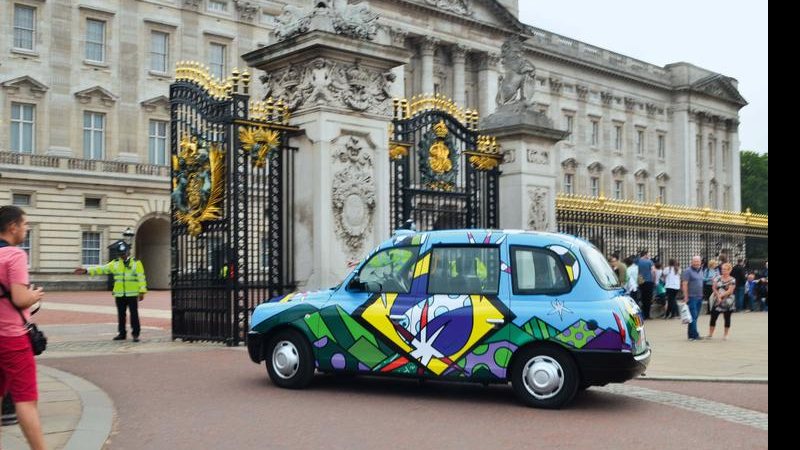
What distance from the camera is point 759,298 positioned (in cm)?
3008

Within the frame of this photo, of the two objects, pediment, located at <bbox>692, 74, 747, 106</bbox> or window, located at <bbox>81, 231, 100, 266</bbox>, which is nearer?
window, located at <bbox>81, 231, 100, 266</bbox>

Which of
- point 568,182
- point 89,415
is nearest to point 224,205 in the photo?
point 89,415

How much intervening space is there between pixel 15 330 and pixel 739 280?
2394 cm

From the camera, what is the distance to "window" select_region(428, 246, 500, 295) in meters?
8.69

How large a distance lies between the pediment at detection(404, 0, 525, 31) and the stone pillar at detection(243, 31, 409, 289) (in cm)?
4646

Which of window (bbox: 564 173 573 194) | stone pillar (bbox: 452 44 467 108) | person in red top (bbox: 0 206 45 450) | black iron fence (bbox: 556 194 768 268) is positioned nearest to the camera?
person in red top (bbox: 0 206 45 450)

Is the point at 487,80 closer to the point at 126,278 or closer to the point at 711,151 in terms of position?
the point at 711,151

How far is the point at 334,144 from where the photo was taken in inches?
507

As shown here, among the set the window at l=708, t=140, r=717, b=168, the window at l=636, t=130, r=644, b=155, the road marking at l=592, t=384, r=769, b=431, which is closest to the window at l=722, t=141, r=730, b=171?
the window at l=708, t=140, r=717, b=168

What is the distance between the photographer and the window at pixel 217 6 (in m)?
46.4

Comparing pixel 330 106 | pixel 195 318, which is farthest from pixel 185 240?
pixel 330 106

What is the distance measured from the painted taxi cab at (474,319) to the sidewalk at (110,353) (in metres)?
2.08

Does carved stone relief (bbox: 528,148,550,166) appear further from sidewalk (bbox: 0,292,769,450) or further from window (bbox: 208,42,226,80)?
window (bbox: 208,42,226,80)
